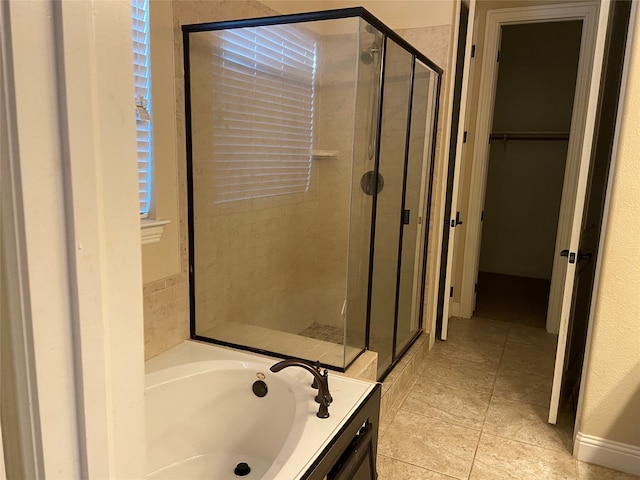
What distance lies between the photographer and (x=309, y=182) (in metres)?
3.03

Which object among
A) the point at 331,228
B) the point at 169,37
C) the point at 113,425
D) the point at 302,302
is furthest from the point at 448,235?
the point at 113,425

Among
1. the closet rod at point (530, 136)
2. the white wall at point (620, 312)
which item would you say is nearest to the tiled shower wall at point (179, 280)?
the white wall at point (620, 312)

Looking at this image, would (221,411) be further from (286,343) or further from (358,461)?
(358,461)

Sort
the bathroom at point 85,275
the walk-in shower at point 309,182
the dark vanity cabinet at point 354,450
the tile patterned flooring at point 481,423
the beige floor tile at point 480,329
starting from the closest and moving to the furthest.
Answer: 1. the bathroom at point 85,275
2. the dark vanity cabinet at point 354,450
3. the tile patterned flooring at point 481,423
4. the walk-in shower at point 309,182
5. the beige floor tile at point 480,329

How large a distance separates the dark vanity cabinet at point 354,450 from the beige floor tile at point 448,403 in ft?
2.89

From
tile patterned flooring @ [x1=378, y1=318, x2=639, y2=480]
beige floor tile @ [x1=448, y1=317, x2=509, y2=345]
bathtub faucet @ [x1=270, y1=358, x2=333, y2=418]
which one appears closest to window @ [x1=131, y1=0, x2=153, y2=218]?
bathtub faucet @ [x1=270, y1=358, x2=333, y2=418]

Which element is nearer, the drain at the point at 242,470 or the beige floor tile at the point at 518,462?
the drain at the point at 242,470

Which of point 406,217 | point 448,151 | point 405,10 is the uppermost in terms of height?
point 405,10

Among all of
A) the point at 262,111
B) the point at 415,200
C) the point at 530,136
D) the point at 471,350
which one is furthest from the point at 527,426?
the point at 530,136

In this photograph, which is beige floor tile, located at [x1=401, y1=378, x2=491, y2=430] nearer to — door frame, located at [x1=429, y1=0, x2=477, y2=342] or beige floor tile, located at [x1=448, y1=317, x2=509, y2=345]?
door frame, located at [x1=429, y1=0, x2=477, y2=342]

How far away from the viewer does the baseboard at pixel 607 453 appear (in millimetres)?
2057

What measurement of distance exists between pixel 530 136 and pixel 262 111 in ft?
11.7

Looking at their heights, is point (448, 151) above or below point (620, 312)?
above

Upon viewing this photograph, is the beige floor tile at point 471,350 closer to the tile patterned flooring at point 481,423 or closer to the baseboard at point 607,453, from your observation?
the tile patterned flooring at point 481,423
